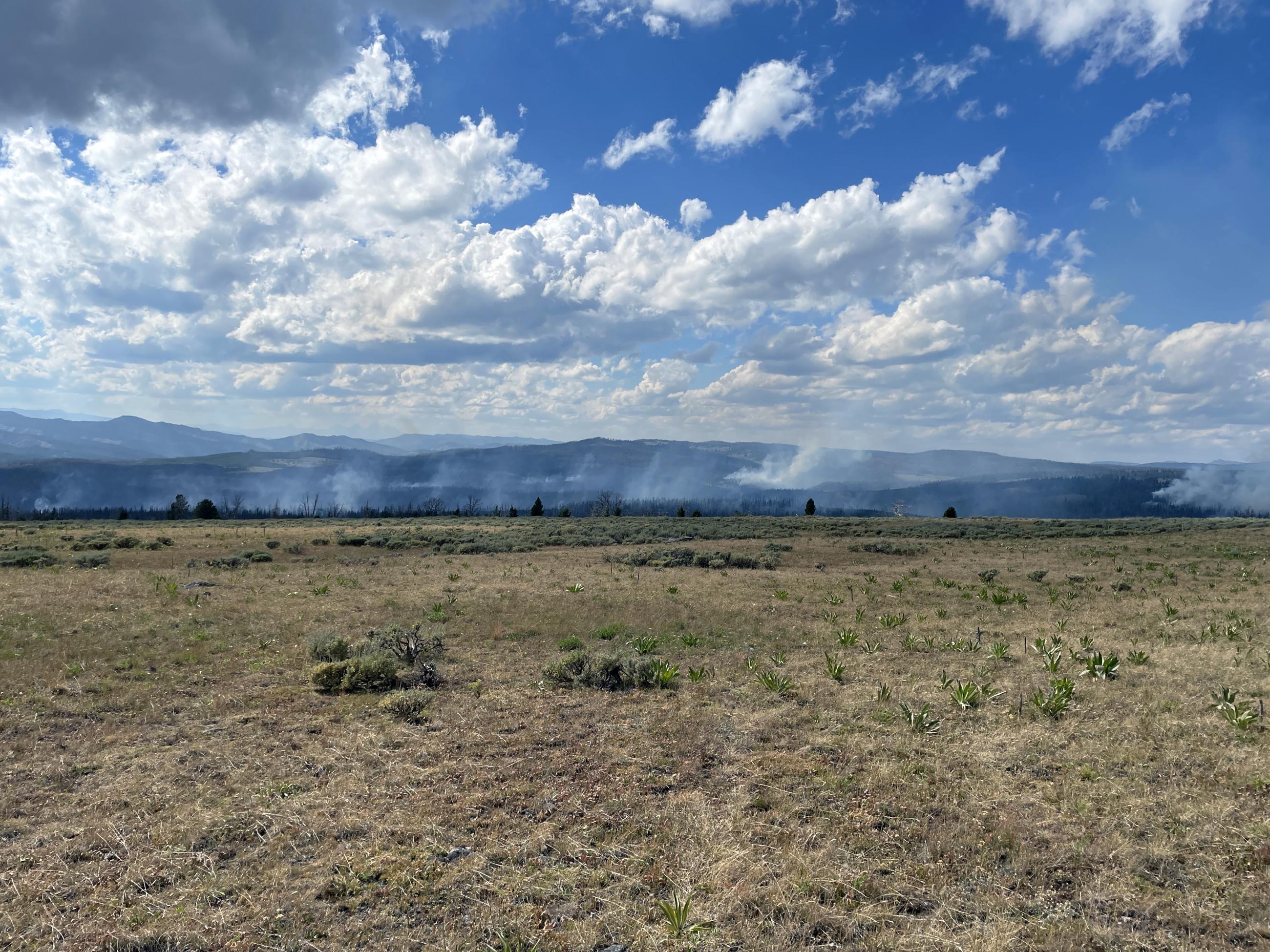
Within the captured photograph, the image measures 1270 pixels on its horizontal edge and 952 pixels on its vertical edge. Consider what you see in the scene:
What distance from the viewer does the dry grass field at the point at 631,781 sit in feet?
18.8

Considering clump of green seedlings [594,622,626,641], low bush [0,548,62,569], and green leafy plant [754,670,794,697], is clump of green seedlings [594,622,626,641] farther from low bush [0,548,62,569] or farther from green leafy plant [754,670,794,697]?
low bush [0,548,62,569]

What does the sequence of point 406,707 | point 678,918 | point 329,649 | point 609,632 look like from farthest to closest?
point 609,632, point 329,649, point 406,707, point 678,918

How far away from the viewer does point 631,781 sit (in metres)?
8.48

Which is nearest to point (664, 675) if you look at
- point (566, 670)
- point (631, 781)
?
point (566, 670)

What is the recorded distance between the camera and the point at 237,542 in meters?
44.1

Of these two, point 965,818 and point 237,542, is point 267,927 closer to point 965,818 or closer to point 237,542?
point 965,818

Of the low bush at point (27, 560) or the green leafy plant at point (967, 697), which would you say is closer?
the green leafy plant at point (967, 697)

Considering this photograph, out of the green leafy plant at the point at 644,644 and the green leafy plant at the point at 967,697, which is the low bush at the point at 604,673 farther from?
the green leafy plant at the point at 967,697

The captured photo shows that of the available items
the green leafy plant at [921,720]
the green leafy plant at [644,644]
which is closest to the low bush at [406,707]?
the green leafy plant at [644,644]

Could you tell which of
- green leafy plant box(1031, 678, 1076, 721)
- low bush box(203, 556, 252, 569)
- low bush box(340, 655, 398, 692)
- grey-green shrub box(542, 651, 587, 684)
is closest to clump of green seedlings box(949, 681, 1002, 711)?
green leafy plant box(1031, 678, 1076, 721)

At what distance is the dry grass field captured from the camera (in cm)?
573

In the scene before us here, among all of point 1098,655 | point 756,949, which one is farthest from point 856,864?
point 1098,655

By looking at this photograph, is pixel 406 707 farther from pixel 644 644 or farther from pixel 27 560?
pixel 27 560

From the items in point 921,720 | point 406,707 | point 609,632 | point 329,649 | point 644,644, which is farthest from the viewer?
point 609,632
